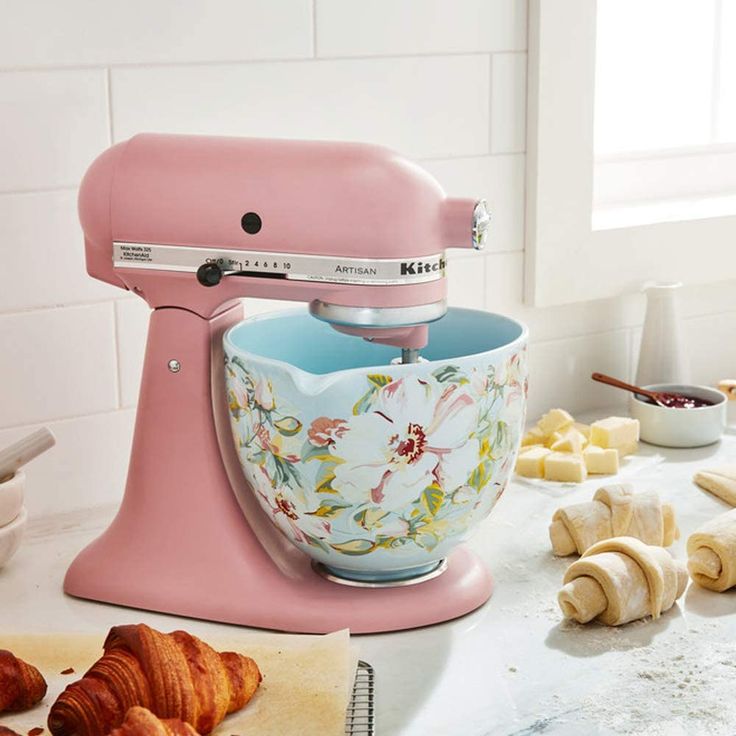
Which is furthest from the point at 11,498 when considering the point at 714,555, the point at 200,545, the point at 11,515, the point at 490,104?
the point at 490,104

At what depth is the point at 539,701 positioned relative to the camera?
0.93m

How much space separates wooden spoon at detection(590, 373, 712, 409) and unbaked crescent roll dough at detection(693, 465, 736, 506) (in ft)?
0.49

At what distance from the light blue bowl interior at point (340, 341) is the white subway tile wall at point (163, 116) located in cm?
20

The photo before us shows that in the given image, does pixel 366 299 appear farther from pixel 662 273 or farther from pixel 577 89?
pixel 662 273

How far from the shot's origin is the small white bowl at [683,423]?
4.81 feet

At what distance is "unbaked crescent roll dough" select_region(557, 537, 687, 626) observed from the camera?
103 centimetres

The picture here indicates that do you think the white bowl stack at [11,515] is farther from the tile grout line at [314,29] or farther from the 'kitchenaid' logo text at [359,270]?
the tile grout line at [314,29]

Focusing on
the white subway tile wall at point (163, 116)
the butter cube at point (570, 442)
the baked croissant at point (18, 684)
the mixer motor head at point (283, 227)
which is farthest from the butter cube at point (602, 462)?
the baked croissant at point (18, 684)

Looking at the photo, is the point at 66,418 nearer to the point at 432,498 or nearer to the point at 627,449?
the point at 432,498

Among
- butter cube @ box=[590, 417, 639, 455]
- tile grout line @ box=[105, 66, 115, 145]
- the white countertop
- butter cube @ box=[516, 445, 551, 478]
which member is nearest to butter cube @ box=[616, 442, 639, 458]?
butter cube @ box=[590, 417, 639, 455]

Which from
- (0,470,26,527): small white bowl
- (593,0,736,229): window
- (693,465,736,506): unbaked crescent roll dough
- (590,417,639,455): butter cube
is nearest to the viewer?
(0,470,26,527): small white bowl

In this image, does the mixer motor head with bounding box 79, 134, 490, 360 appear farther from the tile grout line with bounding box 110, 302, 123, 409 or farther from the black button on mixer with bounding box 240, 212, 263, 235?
the tile grout line with bounding box 110, 302, 123, 409

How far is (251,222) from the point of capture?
39.5 inches

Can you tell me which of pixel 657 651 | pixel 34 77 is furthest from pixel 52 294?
pixel 657 651
